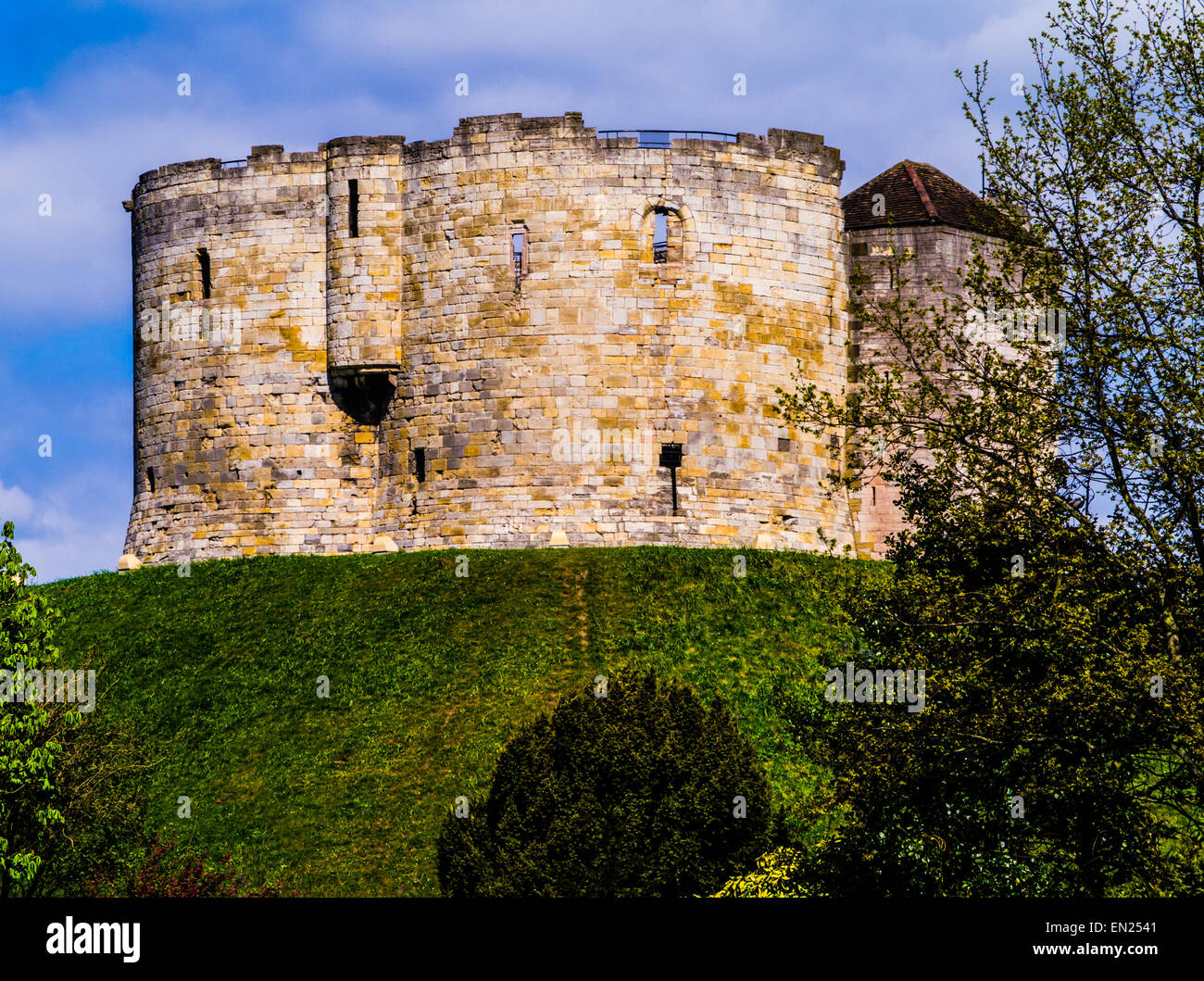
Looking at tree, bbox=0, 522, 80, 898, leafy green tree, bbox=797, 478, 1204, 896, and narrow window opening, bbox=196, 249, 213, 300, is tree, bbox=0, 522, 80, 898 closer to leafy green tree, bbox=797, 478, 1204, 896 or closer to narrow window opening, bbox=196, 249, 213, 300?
leafy green tree, bbox=797, 478, 1204, 896

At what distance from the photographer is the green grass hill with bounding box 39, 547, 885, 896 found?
1222 inches

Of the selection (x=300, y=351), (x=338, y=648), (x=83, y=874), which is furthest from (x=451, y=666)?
(x=300, y=351)

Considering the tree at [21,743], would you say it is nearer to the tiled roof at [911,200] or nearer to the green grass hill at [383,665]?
the green grass hill at [383,665]

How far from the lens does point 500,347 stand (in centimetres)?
4188

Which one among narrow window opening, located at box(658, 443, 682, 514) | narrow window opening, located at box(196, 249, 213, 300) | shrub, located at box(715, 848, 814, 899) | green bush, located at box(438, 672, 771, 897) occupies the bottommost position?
shrub, located at box(715, 848, 814, 899)

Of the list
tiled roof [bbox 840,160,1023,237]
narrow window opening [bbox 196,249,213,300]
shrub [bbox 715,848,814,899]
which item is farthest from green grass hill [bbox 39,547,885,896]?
tiled roof [bbox 840,160,1023,237]

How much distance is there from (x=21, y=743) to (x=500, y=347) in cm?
1849

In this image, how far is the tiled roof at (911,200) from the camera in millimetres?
44812

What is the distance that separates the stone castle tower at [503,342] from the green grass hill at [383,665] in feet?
7.61

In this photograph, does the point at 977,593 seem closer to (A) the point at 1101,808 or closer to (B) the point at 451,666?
(A) the point at 1101,808

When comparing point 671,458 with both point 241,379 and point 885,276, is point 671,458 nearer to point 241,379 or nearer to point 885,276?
point 885,276

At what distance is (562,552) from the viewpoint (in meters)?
39.5

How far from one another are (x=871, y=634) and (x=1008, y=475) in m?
3.15

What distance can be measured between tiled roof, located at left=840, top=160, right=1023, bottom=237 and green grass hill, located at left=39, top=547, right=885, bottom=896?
9.45 meters
